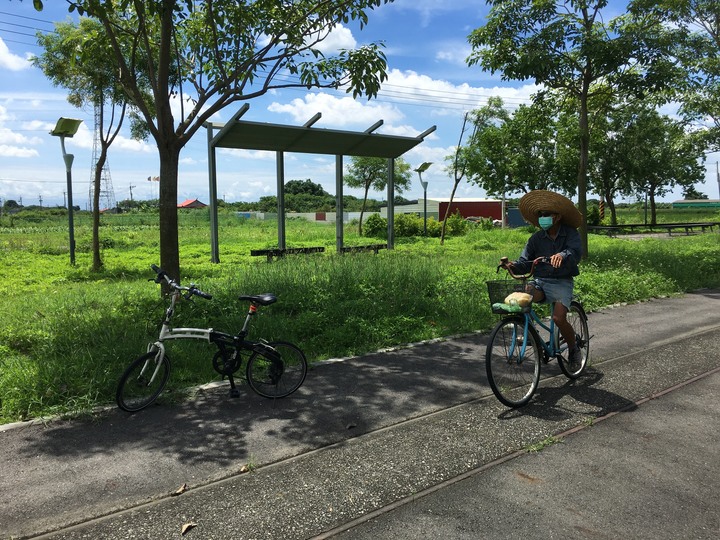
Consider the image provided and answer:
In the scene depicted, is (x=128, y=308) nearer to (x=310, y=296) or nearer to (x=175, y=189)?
(x=175, y=189)

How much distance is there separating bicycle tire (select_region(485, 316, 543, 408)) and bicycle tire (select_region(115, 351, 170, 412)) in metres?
2.88

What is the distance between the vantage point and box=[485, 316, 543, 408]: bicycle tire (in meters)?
4.44

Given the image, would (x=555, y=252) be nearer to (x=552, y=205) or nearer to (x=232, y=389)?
(x=552, y=205)

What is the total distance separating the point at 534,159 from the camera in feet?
75.2

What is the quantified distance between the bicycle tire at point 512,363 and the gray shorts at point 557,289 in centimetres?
46

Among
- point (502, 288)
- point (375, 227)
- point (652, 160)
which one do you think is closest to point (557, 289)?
point (502, 288)

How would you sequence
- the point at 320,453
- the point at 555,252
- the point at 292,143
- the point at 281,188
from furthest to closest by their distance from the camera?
the point at 281,188
the point at 292,143
the point at 555,252
the point at 320,453

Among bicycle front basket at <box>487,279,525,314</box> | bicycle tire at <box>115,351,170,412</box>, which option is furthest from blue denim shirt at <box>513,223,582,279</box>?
bicycle tire at <box>115,351,170,412</box>

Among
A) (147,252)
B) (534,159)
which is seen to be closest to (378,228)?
(534,159)

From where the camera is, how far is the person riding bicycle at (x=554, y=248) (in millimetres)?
4816

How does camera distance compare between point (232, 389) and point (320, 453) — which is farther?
point (232, 389)

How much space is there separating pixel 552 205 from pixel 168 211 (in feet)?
17.0

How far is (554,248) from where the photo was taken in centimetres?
495

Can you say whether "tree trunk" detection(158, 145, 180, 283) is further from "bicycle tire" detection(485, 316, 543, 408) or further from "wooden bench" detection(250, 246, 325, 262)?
"wooden bench" detection(250, 246, 325, 262)
